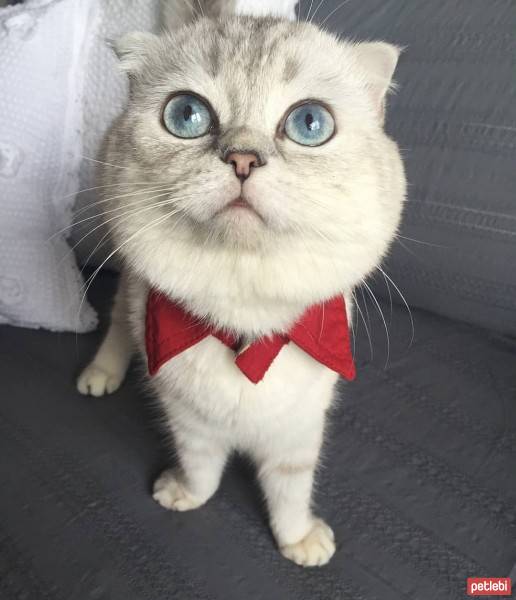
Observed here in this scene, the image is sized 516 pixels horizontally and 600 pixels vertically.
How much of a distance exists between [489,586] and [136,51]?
0.81 m

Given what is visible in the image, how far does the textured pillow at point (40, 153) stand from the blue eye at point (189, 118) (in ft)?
1.68

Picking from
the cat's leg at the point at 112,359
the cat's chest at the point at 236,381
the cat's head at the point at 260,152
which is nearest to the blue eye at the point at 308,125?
the cat's head at the point at 260,152

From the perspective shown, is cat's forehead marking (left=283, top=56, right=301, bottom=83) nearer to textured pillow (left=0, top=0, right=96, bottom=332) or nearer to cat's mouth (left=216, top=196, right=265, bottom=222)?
cat's mouth (left=216, top=196, right=265, bottom=222)

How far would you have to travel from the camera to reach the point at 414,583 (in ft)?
2.40

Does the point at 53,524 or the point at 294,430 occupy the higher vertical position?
the point at 294,430

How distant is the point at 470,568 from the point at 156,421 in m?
0.51

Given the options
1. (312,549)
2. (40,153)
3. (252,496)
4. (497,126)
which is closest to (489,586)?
(312,549)

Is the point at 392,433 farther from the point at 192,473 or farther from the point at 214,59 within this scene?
the point at 214,59

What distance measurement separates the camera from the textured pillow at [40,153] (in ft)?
3.34

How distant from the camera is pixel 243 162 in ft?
1.69

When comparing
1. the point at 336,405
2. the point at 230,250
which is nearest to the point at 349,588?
the point at 336,405

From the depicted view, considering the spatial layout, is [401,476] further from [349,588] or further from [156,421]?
[156,421]

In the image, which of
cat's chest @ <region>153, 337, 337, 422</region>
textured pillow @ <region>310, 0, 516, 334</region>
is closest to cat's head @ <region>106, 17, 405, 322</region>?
cat's chest @ <region>153, 337, 337, 422</region>

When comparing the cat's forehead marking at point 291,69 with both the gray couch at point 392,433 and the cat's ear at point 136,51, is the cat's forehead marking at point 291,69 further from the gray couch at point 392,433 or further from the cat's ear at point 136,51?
the gray couch at point 392,433
